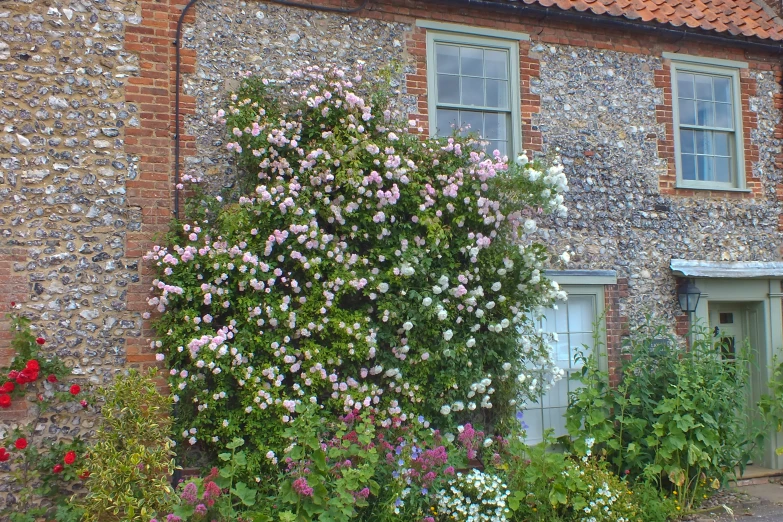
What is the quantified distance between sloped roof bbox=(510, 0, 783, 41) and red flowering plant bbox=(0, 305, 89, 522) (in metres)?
5.88

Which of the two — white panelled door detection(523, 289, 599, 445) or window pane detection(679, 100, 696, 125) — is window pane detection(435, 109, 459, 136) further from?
window pane detection(679, 100, 696, 125)

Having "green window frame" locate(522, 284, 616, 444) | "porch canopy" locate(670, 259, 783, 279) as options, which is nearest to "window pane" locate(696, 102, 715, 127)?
"porch canopy" locate(670, 259, 783, 279)

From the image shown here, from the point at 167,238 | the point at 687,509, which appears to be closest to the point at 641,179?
the point at 687,509

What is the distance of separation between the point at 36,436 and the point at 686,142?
776cm

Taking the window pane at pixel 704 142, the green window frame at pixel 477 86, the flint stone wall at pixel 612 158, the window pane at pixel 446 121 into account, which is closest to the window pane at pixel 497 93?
the green window frame at pixel 477 86

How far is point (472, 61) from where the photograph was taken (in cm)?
780

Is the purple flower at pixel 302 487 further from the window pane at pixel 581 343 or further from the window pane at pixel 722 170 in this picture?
the window pane at pixel 722 170

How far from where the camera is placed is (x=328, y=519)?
5.05 meters

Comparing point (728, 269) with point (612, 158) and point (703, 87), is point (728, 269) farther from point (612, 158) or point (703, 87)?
point (703, 87)

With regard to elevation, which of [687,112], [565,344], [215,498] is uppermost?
[687,112]

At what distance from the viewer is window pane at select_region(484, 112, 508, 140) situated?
308 inches

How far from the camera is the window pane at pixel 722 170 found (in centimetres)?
892

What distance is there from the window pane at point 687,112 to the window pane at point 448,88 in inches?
120

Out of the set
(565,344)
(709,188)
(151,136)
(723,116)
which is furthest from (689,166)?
(151,136)
